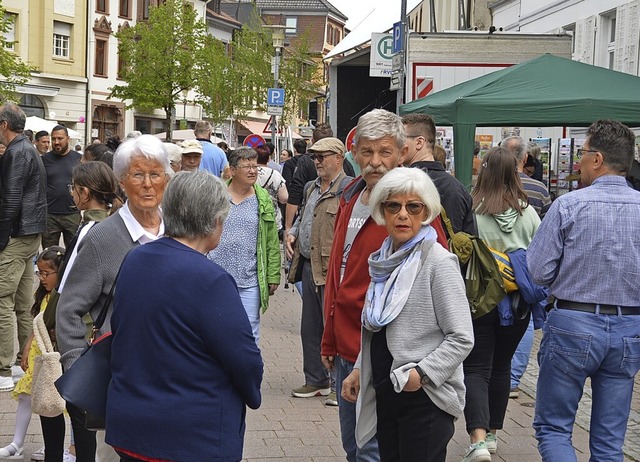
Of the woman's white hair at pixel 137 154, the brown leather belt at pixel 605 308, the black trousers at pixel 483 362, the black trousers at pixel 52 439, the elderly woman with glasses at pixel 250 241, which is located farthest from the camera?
the elderly woman with glasses at pixel 250 241

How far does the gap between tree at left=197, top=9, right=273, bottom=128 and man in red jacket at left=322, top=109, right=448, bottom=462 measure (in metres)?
46.2

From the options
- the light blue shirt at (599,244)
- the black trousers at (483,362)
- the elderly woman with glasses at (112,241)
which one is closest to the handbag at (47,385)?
the elderly woman with glasses at (112,241)

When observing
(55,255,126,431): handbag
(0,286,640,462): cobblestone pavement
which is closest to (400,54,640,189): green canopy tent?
(0,286,640,462): cobblestone pavement

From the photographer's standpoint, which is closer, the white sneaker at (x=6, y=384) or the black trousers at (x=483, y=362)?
the black trousers at (x=483, y=362)

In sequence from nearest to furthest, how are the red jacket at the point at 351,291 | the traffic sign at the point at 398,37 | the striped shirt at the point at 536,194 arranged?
the red jacket at the point at 351,291 → the striped shirt at the point at 536,194 → the traffic sign at the point at 398,37

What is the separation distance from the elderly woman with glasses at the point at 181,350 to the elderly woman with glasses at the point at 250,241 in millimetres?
4030

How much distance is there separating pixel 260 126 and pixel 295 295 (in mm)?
62288

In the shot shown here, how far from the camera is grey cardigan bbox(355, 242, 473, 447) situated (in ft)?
13.4

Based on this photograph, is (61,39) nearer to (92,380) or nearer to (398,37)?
(398,37)

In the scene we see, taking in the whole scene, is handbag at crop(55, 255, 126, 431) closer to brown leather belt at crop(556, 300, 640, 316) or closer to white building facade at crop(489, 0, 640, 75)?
brown leather belt at crop(556, 300, 640, 316)

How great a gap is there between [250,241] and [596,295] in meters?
3.22

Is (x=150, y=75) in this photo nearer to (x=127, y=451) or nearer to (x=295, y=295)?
(x=295, y=295)

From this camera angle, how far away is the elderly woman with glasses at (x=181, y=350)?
3.51 m

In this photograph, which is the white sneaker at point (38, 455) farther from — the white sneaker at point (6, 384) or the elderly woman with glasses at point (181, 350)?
the elderly woman with glasses at point (181, 350)
